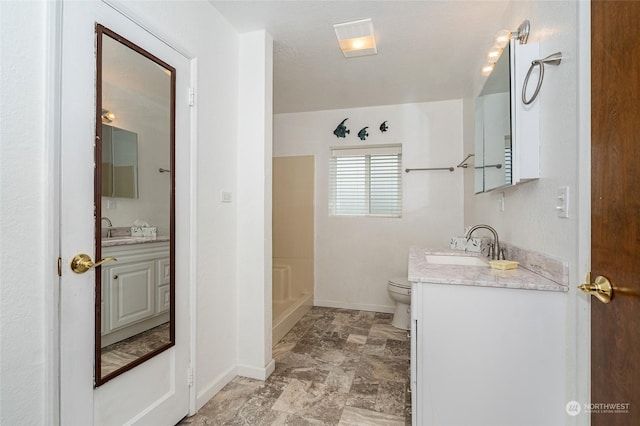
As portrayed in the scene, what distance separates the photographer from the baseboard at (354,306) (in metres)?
3.68

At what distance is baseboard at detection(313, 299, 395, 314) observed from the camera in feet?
12.1

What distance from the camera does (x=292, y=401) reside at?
6.25 ft

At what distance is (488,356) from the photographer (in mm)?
1289

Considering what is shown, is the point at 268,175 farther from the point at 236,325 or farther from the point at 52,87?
the point at 52,87

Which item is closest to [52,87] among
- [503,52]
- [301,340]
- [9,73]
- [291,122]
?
[9,73]

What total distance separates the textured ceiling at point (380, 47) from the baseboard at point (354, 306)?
93.1 inches

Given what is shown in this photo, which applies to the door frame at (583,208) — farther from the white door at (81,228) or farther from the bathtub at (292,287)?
the bathtub at (292,287)

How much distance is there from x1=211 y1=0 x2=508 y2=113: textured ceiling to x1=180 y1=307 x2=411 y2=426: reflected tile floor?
2.38 meters

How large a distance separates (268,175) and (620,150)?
1804 mm

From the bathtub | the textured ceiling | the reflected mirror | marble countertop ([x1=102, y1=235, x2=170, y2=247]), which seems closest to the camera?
marble countertop ([x1=102, y1=235, x2=170, y2=247])

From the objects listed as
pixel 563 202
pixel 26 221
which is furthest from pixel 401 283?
pixel 26 221

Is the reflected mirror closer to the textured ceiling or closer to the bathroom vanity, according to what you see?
the textured ceiling

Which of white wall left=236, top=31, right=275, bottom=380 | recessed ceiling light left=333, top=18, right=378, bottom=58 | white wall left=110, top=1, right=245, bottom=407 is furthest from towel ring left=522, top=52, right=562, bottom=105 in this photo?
white wall left=110, top=1, right=245, bottom=407

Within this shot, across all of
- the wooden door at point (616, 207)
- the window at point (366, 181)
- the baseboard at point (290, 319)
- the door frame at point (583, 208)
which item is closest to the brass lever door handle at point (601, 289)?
the wooden door at point (616, 207)
